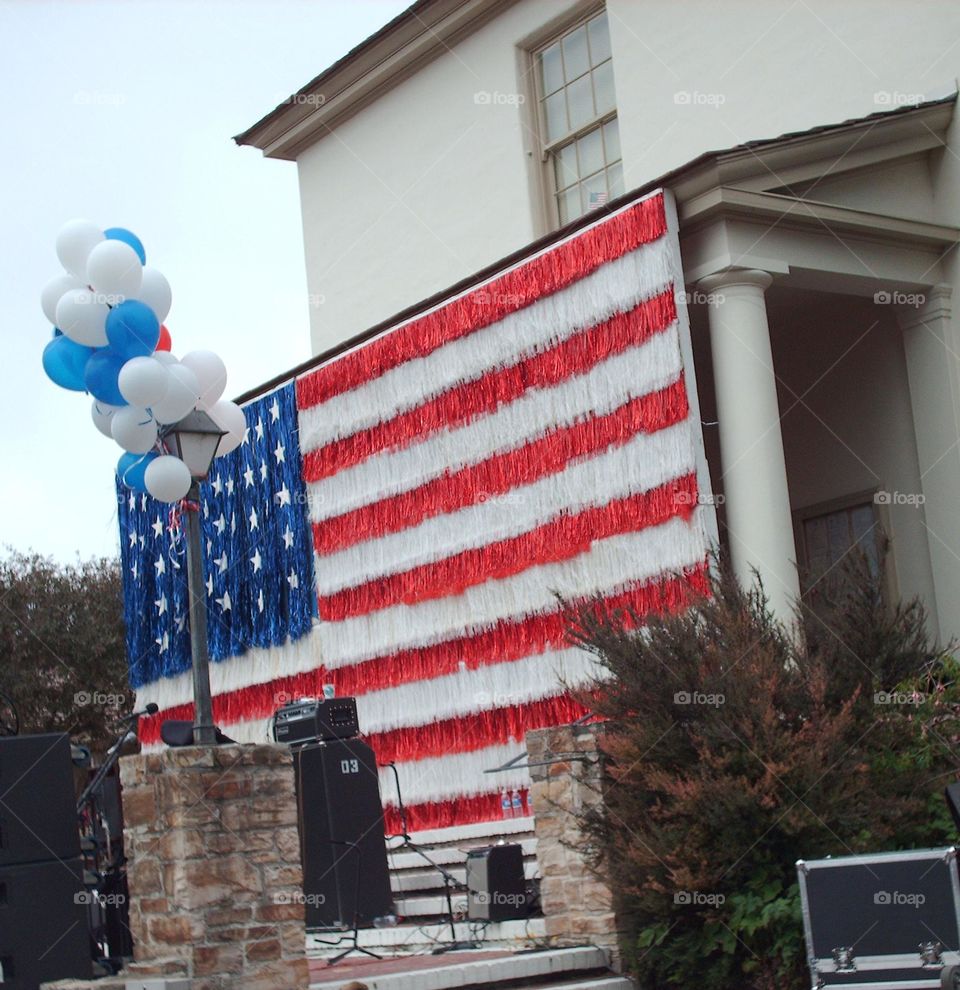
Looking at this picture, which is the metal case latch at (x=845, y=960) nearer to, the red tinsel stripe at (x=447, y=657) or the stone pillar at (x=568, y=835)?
the stone pillar at (x=568, y=835)

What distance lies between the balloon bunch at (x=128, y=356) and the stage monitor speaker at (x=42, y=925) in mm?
2265

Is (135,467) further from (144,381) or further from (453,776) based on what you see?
(453,776)

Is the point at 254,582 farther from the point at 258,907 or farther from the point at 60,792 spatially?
the point at 258,907

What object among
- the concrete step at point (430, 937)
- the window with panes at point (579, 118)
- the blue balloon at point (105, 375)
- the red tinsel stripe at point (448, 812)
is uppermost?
the window with panes at point (579, 118)

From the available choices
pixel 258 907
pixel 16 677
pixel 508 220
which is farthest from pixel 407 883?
pixel 16 677

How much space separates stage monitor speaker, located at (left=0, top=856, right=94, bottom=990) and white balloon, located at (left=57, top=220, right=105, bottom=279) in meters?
3.60

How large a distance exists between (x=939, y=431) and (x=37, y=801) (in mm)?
7538

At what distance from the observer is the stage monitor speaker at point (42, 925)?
8.52m

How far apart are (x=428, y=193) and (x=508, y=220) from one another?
159cm

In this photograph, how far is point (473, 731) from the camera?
1259 cm

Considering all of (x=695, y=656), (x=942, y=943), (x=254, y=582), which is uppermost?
(x=254, y=582)

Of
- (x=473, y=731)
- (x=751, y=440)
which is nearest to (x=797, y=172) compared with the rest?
(x=751, y=440)

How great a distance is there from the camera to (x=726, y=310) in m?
11.1

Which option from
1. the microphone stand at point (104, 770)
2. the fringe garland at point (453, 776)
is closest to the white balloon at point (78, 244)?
the microphone stand at point (104, 770)
